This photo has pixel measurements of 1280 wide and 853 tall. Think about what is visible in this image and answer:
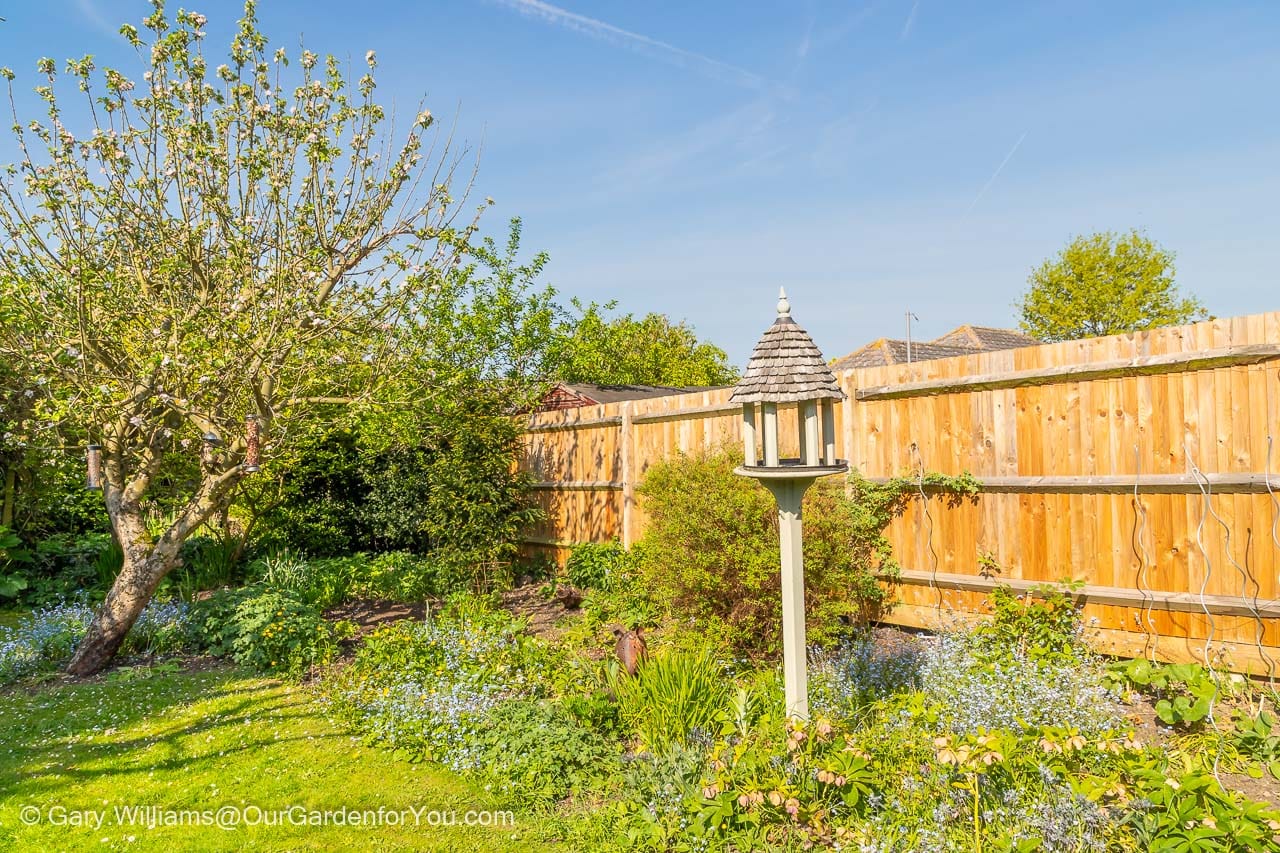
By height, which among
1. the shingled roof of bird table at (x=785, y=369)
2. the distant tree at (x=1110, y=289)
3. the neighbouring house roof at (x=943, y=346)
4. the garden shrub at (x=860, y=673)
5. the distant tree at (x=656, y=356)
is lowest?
the garden shrub at (x=860, y=673)

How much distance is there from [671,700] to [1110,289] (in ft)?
86.7

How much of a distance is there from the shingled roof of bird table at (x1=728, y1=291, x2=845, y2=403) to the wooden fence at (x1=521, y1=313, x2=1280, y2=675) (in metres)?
2.24

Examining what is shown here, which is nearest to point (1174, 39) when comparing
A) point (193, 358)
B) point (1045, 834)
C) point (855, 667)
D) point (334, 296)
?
point (855, 667)

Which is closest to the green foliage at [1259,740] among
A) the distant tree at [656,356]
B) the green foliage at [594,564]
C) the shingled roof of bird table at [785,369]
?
the shingled roof of bird table at [785,369]

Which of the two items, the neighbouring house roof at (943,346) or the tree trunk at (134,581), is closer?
the tree trunk at (134,581)

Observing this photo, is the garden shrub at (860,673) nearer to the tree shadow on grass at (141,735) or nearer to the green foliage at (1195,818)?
the green foliage at (1195,818)

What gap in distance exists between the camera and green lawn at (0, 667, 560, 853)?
10.6 feet

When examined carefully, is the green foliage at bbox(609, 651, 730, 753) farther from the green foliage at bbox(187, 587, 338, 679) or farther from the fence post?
the fence post

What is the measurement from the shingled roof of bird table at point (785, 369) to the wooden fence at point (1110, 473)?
7.33 ft

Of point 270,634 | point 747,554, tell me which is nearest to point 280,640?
point 270,634

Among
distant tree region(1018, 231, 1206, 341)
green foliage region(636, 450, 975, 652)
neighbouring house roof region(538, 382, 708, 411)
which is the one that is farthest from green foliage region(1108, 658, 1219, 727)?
distant tree region(1018, 231, 1206, 341)

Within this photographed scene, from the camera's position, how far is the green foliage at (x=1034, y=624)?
4.62m

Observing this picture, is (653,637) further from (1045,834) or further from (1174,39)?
(1174,39)

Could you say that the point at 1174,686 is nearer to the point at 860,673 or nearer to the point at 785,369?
the point at 860,673
